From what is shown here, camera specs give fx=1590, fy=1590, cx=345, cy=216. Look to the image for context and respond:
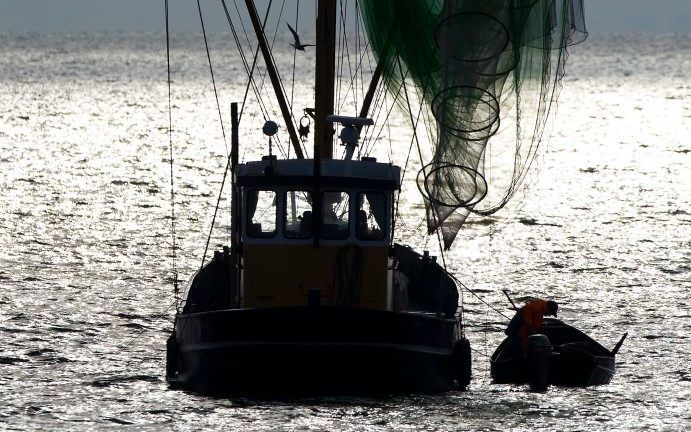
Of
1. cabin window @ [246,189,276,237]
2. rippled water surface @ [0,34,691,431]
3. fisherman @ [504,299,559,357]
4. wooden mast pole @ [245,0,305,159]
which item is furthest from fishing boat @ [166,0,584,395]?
wooden mast pole @ [245,0,305,159]

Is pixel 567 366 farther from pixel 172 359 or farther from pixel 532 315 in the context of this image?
pixel 172 359

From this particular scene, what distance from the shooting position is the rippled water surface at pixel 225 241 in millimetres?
30938

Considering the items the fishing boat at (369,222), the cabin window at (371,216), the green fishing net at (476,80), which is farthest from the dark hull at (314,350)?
the green fishing net at (476,80)

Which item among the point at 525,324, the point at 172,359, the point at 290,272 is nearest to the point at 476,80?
the point at 290,272

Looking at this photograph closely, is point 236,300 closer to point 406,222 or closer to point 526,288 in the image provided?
point 526,288

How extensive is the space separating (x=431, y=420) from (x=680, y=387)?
7.57 metres

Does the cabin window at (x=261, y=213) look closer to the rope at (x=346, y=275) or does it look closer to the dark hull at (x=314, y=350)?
the rope at (x=346, y=275)

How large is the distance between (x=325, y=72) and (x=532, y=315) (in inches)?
270

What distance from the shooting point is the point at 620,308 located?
155 feet

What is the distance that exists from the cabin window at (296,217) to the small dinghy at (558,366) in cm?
556

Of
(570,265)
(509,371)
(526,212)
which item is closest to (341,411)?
(509,371)

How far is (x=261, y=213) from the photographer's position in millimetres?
32156

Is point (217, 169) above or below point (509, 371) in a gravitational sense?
above

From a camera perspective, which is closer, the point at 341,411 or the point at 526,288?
the point at 341,411
